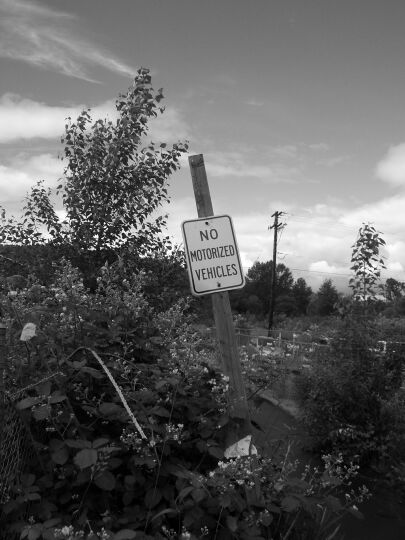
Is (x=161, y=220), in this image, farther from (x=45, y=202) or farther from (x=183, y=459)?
(x=183, y=459)

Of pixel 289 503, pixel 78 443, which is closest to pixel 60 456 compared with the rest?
pixel 78 443

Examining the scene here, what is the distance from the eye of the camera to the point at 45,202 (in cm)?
626

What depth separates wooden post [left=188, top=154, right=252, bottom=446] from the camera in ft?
9.43

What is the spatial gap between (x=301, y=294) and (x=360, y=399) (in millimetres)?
116407

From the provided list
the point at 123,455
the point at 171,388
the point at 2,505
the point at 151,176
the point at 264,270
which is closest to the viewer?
the point at 2,505

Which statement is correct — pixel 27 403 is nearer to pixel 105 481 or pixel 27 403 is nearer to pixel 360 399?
pixel 105 481

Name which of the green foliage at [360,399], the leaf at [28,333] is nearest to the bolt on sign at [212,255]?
the leaf at [28,333]

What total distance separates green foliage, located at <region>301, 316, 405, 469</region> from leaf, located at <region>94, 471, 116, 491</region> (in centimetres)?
506

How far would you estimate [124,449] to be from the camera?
2398mm

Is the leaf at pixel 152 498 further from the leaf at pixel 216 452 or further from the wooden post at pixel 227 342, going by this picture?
the wooden post at pixel 227 342

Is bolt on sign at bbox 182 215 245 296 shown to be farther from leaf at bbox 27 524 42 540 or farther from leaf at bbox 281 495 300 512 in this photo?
leaf at bbox 27 524 42 540

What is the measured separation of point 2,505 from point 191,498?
0.75 metres

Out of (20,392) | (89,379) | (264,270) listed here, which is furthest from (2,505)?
(264,270)

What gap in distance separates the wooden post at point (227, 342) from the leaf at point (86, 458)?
90cm
